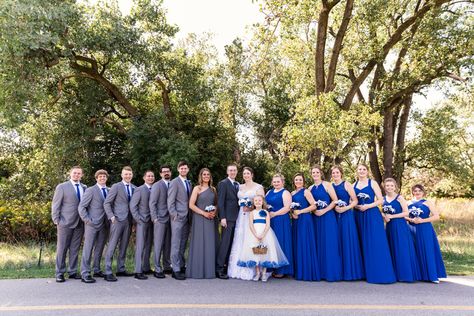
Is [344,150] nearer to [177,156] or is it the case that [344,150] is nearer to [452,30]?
[177,156]

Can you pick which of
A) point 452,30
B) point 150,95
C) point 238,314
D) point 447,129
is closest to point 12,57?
point 150,95

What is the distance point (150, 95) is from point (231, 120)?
14.0 feet

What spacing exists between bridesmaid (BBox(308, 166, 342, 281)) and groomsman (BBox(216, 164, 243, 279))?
5.11 feet

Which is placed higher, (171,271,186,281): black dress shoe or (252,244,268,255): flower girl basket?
(252,244,268,255): flower girl basket

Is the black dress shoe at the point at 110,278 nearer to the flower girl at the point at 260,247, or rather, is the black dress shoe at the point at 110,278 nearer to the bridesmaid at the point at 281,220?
the flower girl at the point at 260,247

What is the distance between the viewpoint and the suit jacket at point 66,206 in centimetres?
778

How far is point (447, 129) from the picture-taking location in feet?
74.0

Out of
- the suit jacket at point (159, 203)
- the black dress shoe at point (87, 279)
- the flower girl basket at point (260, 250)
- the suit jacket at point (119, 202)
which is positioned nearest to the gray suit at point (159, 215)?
the suit jacket at point (159, 203)

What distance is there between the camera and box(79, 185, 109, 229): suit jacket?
7738 millimetres

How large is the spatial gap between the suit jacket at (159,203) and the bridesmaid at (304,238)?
2.51 meters

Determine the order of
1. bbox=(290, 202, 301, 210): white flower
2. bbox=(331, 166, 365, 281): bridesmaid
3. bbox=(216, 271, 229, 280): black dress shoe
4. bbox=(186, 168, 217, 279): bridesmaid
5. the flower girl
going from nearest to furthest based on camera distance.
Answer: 1. the flower girl
2. bbox=(331, 166, 365, 281): bridesmaid
3. bbox=(216, 271, 229, 280): black dress shoe
4. bbox=(186, 168, 217, 279): bridesmaid
5. bbox=(290, 202, 301, 210): white flower

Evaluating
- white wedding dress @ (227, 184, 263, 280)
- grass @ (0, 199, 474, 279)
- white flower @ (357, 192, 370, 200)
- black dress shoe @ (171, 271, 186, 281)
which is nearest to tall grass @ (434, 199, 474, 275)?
grass @ (0, 199, 474, 279)

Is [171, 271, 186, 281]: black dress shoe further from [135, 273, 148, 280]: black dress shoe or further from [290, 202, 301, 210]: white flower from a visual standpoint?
[290, 202, 301, 210]: white flower

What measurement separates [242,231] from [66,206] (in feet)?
10.9
